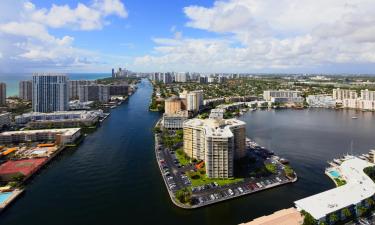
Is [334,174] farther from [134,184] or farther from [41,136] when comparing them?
[41,136]

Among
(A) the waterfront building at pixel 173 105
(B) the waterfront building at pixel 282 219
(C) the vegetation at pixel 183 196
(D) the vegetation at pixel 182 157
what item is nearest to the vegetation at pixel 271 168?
(B) the waterfront building at pixel 282 219

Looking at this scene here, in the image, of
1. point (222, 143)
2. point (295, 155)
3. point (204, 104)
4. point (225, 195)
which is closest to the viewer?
point (225, 195)

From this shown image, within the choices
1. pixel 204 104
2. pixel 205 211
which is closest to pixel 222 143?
pixel 205 211

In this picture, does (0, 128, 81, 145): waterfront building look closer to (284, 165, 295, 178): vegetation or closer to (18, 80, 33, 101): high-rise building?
(284, 165, 295, 178): vegetation

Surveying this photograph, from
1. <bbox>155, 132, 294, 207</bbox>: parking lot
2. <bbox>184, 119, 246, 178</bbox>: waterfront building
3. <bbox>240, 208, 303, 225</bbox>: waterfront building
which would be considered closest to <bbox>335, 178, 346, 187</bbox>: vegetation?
<bbox>155, 132, 294, 207</bbox>: parking lot

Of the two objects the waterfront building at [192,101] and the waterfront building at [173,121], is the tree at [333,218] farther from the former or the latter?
the waterfront building at [192,101]

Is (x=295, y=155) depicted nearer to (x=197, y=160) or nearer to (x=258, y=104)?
(x=197, y=160)
